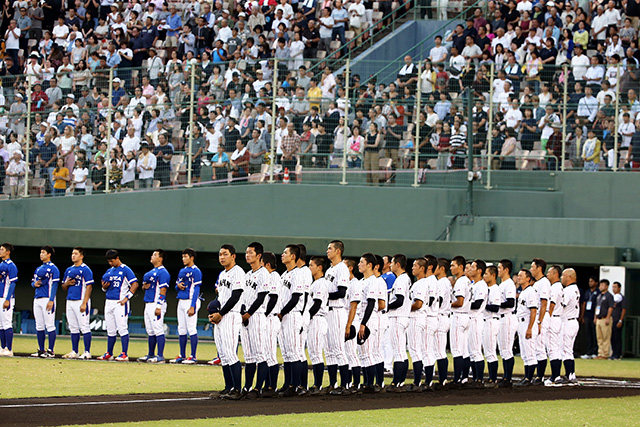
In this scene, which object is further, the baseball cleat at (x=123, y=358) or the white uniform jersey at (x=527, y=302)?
the baseball cleat at (x=123, y=358)

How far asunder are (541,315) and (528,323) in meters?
0.51

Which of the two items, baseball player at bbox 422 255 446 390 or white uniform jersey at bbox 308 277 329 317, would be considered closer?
white uniform jersey at bbox 308 277 329 317

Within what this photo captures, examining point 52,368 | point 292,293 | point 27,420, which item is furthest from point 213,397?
point 52,368

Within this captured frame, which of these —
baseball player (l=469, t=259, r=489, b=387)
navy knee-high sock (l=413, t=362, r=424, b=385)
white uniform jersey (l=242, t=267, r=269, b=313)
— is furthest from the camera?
baseball player (l=469, t=259, r=489, b=387)

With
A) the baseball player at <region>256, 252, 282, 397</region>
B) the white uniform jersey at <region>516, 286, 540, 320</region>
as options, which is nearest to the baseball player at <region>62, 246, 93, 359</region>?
the baseball player at <region>256, 252, 282, 397</region>

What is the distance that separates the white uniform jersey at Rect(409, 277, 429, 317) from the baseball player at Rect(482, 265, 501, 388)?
141 cm

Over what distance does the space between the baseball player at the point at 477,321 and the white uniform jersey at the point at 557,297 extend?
3.84 ft

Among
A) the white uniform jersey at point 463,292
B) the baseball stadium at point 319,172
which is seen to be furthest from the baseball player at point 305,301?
the baseball stadium at point 319,172

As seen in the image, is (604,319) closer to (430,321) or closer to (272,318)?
(430,321)

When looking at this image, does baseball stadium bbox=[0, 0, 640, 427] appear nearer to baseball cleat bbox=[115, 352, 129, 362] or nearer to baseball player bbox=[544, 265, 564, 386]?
baseball cleat bbox=[115, 352, 129, 362]

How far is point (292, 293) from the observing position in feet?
40.6

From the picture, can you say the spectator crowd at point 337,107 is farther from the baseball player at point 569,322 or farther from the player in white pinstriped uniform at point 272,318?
the player in white pinstriped uniform at point 272,318

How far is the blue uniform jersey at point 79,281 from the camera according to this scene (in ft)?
57.7

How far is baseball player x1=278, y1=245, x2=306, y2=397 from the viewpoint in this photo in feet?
40.6
